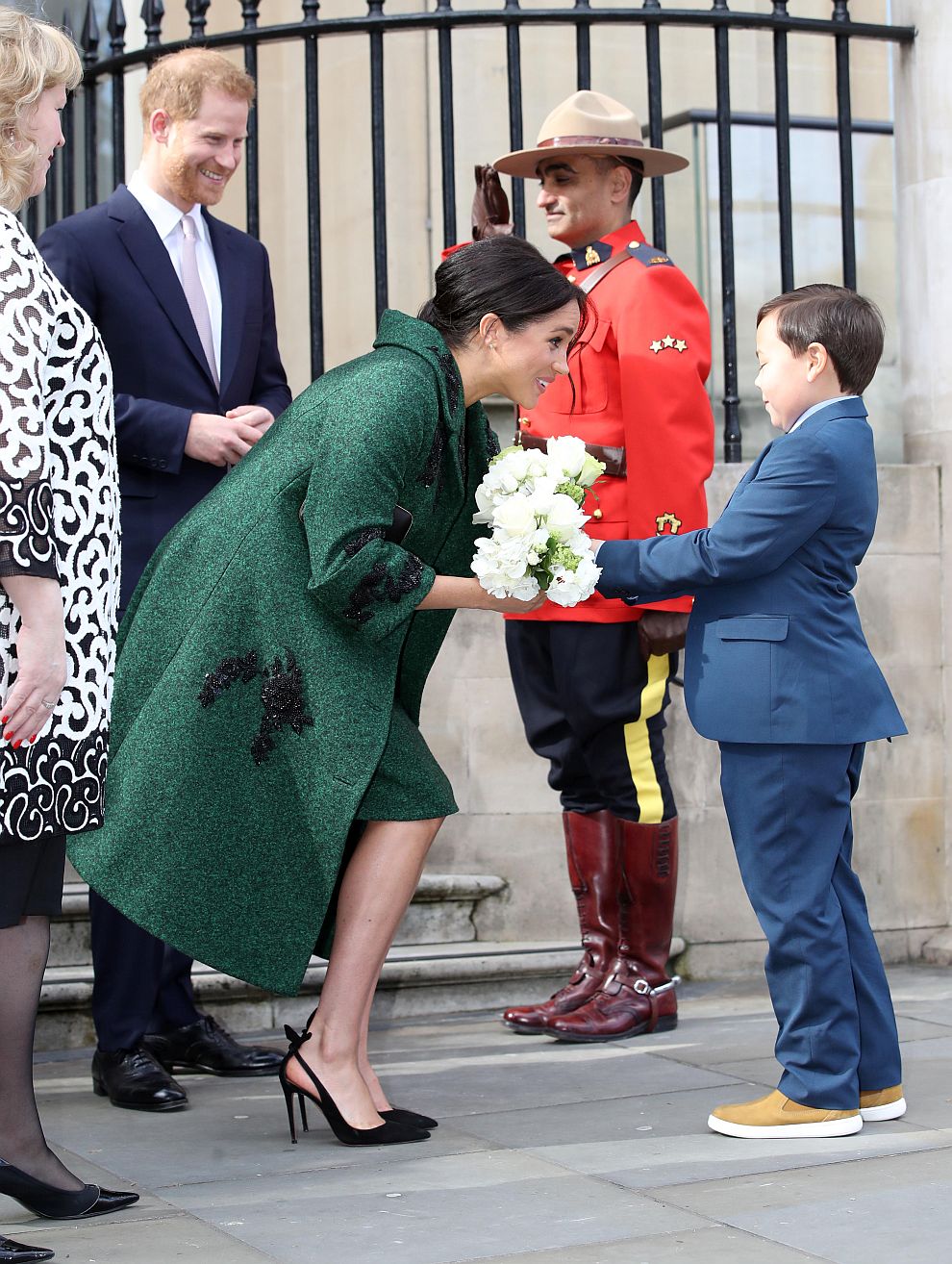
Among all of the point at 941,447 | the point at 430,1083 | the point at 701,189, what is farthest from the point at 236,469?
the point at 701,189

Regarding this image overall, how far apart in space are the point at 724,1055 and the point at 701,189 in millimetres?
3300

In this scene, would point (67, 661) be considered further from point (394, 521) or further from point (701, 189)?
point (701, 189)

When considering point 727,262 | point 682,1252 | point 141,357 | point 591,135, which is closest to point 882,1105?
point 682,1252

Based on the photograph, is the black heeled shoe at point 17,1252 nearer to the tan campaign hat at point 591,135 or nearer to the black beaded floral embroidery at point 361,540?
the black beaded floral embroidery at point 361,540

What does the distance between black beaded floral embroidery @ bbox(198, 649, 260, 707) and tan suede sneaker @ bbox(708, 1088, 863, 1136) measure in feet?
4.04

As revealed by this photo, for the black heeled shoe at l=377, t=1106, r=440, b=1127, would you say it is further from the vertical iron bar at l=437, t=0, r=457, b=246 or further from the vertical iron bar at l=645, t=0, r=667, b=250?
the vertical iron bar at l=645, t=0, r=667, b=250

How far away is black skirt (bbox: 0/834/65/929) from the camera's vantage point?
9.27 feet

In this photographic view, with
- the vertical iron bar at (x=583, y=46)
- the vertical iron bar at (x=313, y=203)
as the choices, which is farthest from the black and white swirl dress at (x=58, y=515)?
the vertical iron bar at (x=583, y=46)

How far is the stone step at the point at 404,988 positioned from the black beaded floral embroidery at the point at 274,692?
1360 millimetres

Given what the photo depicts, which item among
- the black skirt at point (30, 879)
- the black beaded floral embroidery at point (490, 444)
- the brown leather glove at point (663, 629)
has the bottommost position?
the black skirt at point (30, 879)

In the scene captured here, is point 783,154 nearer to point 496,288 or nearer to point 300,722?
point 496,288

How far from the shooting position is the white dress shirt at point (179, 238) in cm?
416

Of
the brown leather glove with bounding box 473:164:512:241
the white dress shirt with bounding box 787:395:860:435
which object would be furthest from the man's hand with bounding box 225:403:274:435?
the white dress shirt with bounding box 787:395:860:435

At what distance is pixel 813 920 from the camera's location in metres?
3.35
